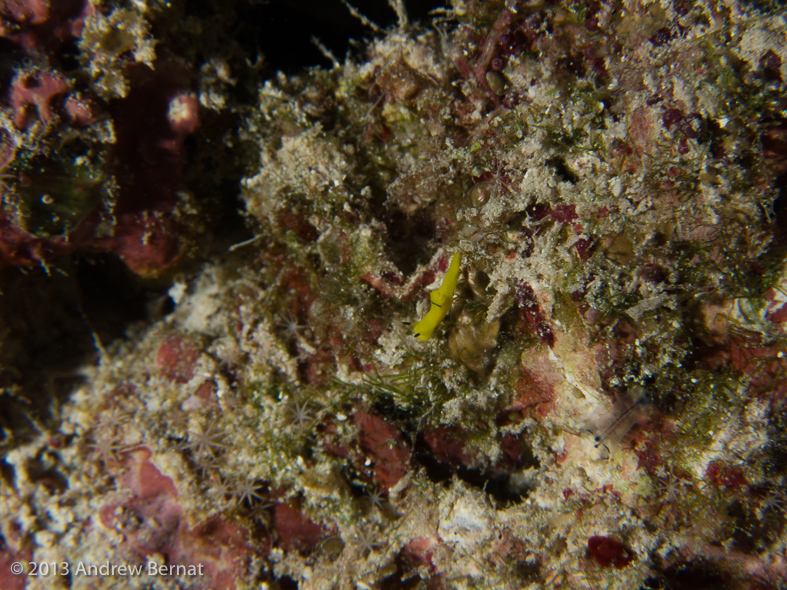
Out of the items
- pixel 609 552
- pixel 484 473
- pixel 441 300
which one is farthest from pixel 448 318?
pixel 609 552

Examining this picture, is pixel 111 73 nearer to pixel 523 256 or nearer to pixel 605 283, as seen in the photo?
pixel 523 256

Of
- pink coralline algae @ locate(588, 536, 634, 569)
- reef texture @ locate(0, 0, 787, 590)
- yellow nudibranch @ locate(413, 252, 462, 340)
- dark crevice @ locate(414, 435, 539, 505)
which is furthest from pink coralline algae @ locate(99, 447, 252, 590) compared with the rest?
pink coralline algae @ locate(588, 536, 634, 569)

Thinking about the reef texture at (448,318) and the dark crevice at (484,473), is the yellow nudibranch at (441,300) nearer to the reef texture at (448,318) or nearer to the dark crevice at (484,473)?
the reef texture at (448,318)

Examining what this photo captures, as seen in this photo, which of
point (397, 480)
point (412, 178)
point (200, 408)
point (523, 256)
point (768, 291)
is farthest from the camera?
point (200, 408)

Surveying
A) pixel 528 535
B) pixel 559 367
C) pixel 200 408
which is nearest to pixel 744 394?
pixel 559 367

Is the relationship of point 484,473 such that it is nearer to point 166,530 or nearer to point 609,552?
point 609,552

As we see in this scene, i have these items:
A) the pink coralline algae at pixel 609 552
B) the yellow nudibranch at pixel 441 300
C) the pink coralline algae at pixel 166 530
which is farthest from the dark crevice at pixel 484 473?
the pink coralline algae at pixel 166 530
